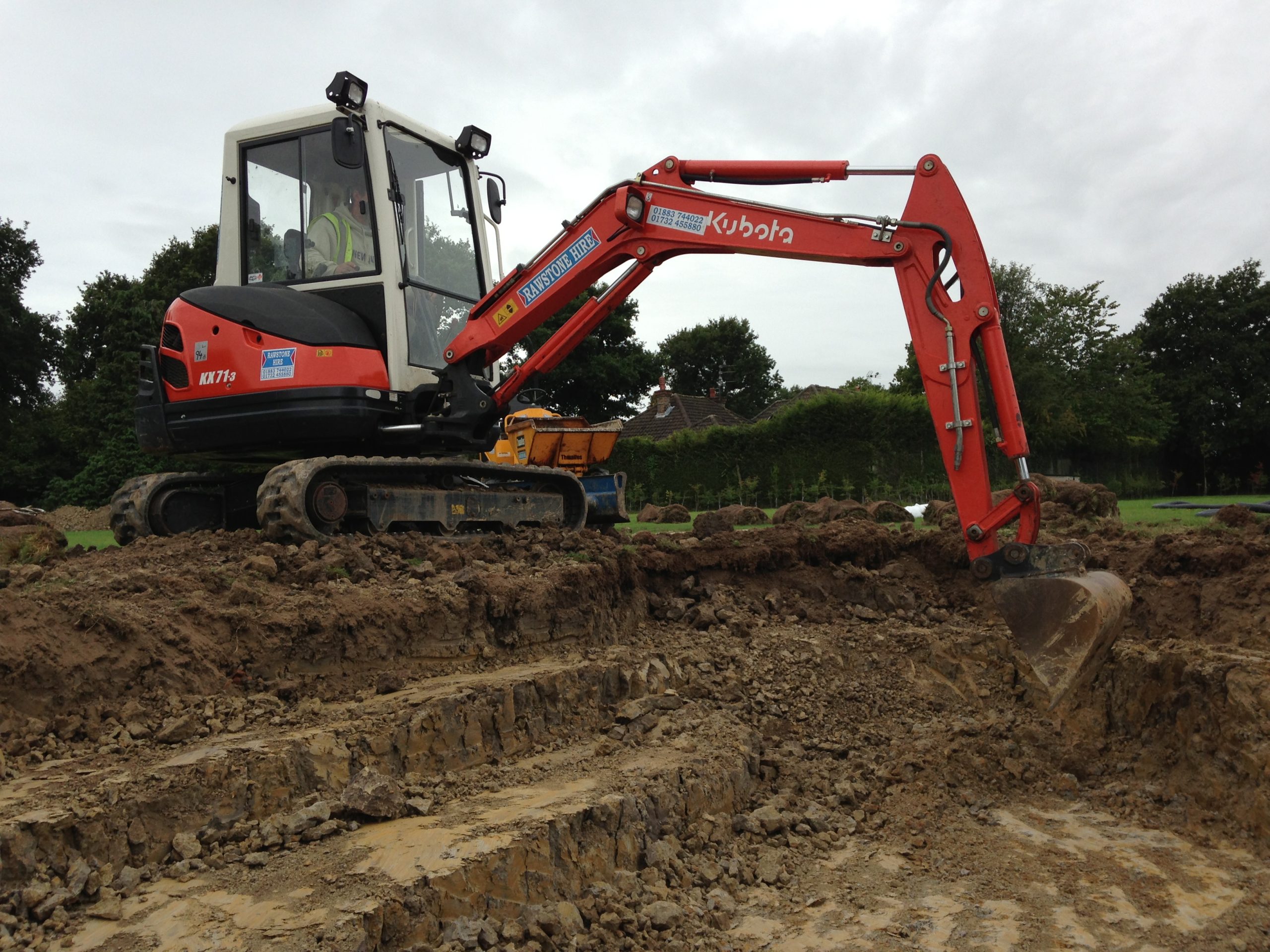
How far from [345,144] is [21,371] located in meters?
30.4

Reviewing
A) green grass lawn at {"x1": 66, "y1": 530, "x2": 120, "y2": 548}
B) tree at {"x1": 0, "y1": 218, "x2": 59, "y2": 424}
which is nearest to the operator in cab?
green grass lawn at {"x1": 66, "y1": 530, "x2": 120, "y2": 548}

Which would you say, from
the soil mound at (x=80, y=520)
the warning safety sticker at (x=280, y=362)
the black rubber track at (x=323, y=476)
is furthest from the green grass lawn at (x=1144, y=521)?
the soil mound at (x=80, y=520)

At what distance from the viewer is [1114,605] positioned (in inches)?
193

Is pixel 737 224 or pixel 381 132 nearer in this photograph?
pixel 737 224

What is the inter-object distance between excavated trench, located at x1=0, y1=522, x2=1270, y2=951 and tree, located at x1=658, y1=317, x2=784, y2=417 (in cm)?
4526

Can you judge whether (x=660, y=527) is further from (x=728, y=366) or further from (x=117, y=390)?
(x=728, y=366)

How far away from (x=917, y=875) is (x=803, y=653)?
2.47 meters

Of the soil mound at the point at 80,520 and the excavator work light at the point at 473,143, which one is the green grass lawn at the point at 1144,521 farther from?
the soil mound at the point at 80,520

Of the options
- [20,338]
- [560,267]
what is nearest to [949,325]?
[560,267]

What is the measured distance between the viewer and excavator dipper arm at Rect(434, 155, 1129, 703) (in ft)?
16.2

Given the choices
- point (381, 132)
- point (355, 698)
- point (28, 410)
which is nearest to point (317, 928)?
point (355, 698)

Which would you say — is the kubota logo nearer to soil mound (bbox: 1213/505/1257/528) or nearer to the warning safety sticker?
the warning safety sticker

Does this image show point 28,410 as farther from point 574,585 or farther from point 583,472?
point 574,585

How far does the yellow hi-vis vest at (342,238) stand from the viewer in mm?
7289
